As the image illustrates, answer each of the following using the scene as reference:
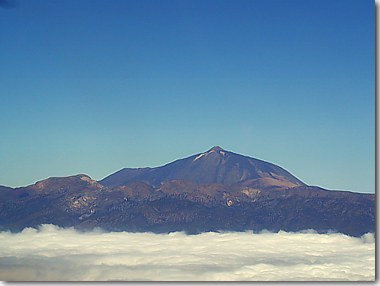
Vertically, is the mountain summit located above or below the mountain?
above

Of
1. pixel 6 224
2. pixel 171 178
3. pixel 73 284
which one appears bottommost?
pixel 73 284

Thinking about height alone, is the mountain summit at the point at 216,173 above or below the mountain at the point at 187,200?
above

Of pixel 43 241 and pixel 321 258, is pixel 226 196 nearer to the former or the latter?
pixel 321 258

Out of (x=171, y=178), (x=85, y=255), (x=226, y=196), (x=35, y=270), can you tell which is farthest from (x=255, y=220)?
(x=35, y=270)

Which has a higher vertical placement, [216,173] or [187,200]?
[216,173]
